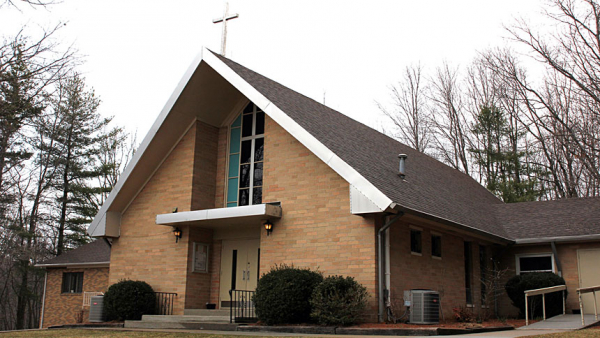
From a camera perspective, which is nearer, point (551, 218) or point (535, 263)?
point (535, 263)

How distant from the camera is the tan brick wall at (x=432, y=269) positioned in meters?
13.9

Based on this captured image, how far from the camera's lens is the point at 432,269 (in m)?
15.6

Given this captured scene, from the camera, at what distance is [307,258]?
47.1 ft

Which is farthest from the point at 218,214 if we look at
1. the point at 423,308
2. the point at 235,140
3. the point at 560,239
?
the point at 560,239

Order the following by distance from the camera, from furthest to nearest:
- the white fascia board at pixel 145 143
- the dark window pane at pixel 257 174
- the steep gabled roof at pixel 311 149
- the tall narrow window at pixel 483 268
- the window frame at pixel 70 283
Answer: the window frame at pixel 70 283 → the tall narrow window at pixel 483 268 → the dark window pane at pixel 257 174 → the white fascia board at pixel 145 143 → the steep gabled roof at pixel 311 149

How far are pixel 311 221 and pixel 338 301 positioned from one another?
8.39 ft

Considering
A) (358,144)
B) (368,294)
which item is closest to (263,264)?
(368,294)

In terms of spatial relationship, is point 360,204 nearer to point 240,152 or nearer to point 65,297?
point 240,152

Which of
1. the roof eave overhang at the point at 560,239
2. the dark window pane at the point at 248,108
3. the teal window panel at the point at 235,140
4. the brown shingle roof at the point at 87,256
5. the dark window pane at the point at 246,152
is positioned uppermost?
the dark window pane at the point at 248,108

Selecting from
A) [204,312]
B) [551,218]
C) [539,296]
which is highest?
[551,218]

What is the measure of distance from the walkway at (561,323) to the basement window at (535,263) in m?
2.69

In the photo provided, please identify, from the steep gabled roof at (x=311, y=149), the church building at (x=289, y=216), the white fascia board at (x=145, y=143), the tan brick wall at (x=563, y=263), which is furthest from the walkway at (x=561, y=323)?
the white fascia board at (x=145, y=143)

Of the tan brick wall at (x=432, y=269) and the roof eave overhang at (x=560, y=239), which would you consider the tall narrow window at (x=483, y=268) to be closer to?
the tan brick wall at (x=432, y=269)

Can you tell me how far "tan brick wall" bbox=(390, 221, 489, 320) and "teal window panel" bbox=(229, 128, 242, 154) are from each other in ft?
18.7
